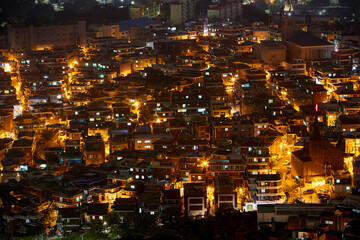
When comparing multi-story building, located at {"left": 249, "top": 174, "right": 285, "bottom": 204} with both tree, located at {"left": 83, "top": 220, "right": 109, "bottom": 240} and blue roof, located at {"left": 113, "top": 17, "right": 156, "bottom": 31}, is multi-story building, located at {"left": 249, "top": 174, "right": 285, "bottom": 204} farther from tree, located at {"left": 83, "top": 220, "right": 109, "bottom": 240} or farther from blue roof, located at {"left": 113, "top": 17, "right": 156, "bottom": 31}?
blue roof, located at {"left": 113, "top": 17, "right": 156, "bottom": 31}

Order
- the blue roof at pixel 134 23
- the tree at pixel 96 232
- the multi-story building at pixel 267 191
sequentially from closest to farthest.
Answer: the tree at pixel 96 232 < the multi-story building at pixel 267 191 < the blue roof at pixel 134 23

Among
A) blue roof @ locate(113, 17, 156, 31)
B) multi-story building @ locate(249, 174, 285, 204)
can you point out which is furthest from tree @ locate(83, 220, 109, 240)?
blue roof @ locate(113, 17, 156, 31)

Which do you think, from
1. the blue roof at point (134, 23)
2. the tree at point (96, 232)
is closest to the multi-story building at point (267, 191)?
the tree at point (96, 232)

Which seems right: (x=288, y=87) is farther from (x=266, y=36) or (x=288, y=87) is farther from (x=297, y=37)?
(x=266, y=36)

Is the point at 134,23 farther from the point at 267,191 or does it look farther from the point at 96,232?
the point at 96,232

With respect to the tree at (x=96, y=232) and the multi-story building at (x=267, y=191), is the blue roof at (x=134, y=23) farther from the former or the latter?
the tree at (x=96, y=232)

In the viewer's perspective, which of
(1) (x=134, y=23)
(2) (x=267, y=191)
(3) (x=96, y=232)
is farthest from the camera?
(1) (x=134, y=23)

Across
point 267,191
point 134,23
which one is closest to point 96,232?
point 267,191

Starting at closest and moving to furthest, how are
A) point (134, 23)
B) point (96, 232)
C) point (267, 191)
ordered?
point (96, 232)
point (267, 191)
point (134, 23)
